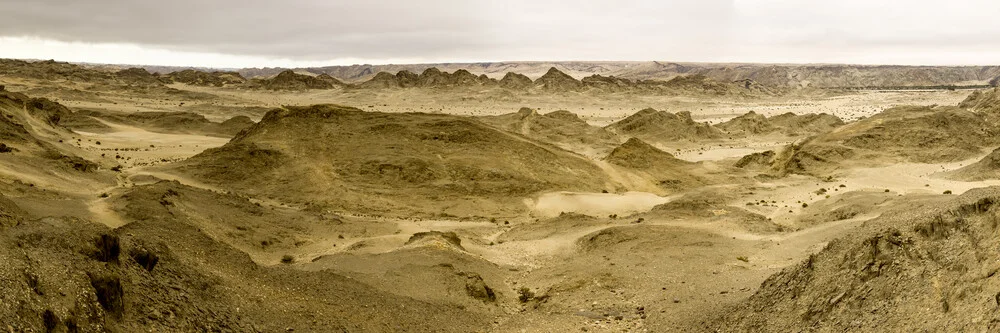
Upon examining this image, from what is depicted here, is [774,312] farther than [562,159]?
No

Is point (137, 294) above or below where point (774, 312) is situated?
above

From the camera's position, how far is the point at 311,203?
1059 inches

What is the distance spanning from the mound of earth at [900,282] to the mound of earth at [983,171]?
25176 mm

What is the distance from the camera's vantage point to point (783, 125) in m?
65.9

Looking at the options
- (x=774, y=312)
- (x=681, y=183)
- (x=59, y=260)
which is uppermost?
(x=59, y=260)

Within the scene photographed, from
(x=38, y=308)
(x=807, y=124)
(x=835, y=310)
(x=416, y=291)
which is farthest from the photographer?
(x=807, y=124)

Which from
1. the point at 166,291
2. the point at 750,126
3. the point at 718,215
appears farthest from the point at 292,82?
the point at 166,291

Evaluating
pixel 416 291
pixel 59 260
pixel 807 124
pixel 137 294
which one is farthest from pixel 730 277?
pixel 807 124

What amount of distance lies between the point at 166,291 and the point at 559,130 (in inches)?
1954

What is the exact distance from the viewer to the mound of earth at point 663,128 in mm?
60125

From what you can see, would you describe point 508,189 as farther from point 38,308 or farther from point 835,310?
point 38,308

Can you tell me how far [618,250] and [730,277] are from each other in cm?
387

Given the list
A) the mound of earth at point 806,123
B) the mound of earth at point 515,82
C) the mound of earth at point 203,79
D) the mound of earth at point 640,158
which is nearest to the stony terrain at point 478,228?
the mound of earth at point 640,158

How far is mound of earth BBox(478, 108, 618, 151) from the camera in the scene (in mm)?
54141
